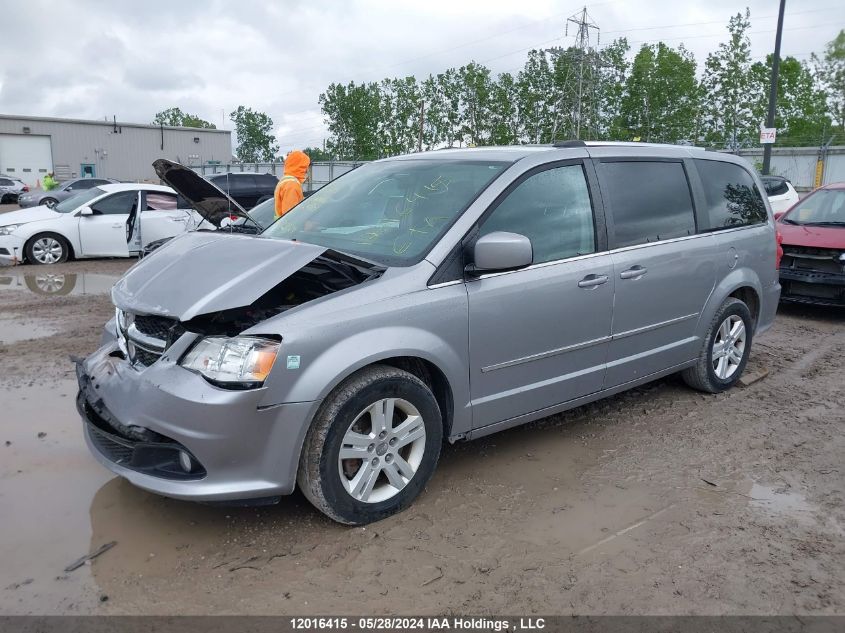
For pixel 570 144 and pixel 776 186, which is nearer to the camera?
pixel 570 144

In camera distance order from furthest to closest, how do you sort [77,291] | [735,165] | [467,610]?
[77,291] → [735,165] → [467,610]

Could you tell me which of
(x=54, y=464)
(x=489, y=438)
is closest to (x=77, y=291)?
(x=54, y=464)

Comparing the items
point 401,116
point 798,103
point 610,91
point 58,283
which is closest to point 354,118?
point 401,116

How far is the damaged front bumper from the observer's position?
295 centimetres

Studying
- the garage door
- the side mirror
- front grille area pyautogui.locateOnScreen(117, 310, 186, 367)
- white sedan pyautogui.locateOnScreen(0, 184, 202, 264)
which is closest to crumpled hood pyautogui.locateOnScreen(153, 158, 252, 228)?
front grille area pyautogui.locateOnScreen(117, 310, 186, 367)

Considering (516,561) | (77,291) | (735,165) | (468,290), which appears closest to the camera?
(516,561)

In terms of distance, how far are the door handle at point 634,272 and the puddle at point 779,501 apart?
1.42 meters

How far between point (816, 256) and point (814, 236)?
28cm

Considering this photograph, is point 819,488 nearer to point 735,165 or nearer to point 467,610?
Result: point 467,610

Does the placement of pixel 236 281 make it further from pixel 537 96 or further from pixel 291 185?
pixel 537 96

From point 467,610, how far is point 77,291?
861 centimetres

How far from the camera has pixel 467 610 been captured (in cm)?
276

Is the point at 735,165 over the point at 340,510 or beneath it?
over

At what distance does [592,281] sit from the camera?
416cm
